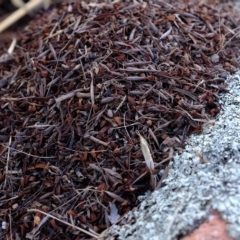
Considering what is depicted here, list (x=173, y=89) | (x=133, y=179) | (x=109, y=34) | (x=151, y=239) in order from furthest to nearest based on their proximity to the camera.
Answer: (x=109, y=34) → (x=173, y=89) → (x=133, y=179) → (x=151, y=239)

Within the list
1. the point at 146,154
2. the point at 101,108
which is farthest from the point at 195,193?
the point at 101,108

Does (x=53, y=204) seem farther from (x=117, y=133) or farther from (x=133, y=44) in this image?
(x=133, y=44)

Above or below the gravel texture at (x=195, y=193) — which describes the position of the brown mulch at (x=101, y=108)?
above

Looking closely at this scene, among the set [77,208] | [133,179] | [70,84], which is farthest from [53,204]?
[70,84]

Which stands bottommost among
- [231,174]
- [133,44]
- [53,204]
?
[231,174]

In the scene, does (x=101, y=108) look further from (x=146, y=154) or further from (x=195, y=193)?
(x=195, y=193)
